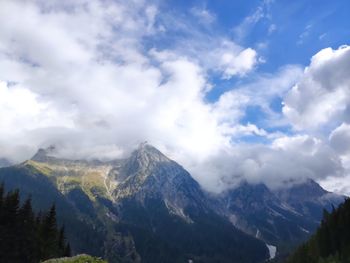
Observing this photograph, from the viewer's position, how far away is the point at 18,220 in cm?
9506

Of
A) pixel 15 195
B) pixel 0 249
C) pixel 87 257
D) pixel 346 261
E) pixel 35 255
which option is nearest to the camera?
pixel 87 257

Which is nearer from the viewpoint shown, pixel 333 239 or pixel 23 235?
pixel 23 235

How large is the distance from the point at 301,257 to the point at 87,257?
122085 mm

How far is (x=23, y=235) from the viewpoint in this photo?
9194cm

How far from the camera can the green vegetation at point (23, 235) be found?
85.8 m

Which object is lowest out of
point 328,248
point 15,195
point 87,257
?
point 87,257

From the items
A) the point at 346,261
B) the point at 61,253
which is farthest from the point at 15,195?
the point at 346,261

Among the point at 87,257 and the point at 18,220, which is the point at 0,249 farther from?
the point at 87,257

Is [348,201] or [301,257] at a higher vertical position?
[348,201]

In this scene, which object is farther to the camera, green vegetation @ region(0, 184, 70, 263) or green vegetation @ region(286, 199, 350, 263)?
green vegetation @ region(286, 199, 350, 263)

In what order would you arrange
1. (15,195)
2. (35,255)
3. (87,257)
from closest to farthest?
(87,257) → (35,255) → (15,195)

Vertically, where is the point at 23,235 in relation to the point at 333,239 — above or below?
below

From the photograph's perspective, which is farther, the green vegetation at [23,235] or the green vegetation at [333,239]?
the green vegetation at [333,239]

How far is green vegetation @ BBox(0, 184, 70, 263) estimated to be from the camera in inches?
3376
